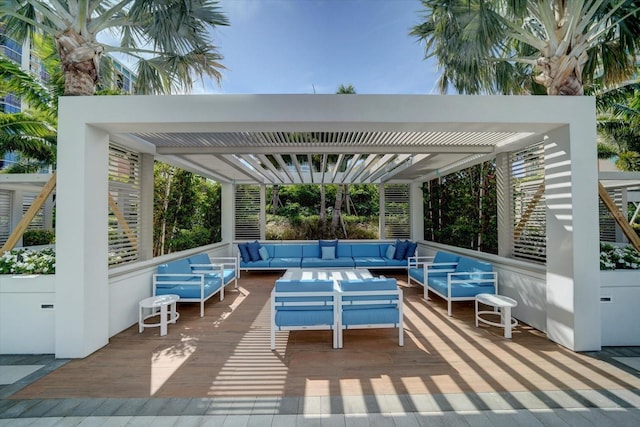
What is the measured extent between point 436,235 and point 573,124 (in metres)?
6.00

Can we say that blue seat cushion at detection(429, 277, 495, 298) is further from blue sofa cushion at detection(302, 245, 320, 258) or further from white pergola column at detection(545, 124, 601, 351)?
blue sofa cushion at detection(302, 245, 320, 258)

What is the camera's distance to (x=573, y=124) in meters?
3.52

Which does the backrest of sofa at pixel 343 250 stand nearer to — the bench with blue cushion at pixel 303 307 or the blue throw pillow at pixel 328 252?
the blue throw pillow at pixel 328 252

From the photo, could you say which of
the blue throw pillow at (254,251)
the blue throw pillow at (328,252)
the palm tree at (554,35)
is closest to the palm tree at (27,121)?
the blue throw pillow at (254,251)

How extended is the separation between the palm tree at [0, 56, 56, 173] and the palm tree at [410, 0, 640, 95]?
9.13 metres

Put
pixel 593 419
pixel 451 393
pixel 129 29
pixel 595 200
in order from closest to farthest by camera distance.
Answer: pixel 593 419 < pixel 451 393 < pixel 595 200 < pixel 129 29

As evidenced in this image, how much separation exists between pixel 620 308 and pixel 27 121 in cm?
1302

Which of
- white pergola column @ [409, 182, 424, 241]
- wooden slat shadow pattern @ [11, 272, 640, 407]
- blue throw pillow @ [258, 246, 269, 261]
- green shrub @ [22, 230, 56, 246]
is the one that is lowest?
wooden slat shadow pattern @ [11, 272, 640, 407]

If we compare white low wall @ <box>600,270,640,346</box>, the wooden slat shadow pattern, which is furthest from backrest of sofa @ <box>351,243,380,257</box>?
white low wall @ <box>600,270,640,346</box>

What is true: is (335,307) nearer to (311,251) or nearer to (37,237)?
(311,251)

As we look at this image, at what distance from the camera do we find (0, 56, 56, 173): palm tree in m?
6.14

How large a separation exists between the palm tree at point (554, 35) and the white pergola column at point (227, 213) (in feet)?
24.9

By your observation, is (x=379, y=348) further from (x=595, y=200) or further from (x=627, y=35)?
(x=627, y=35)

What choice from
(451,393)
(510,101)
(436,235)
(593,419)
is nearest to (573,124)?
(510,101)
